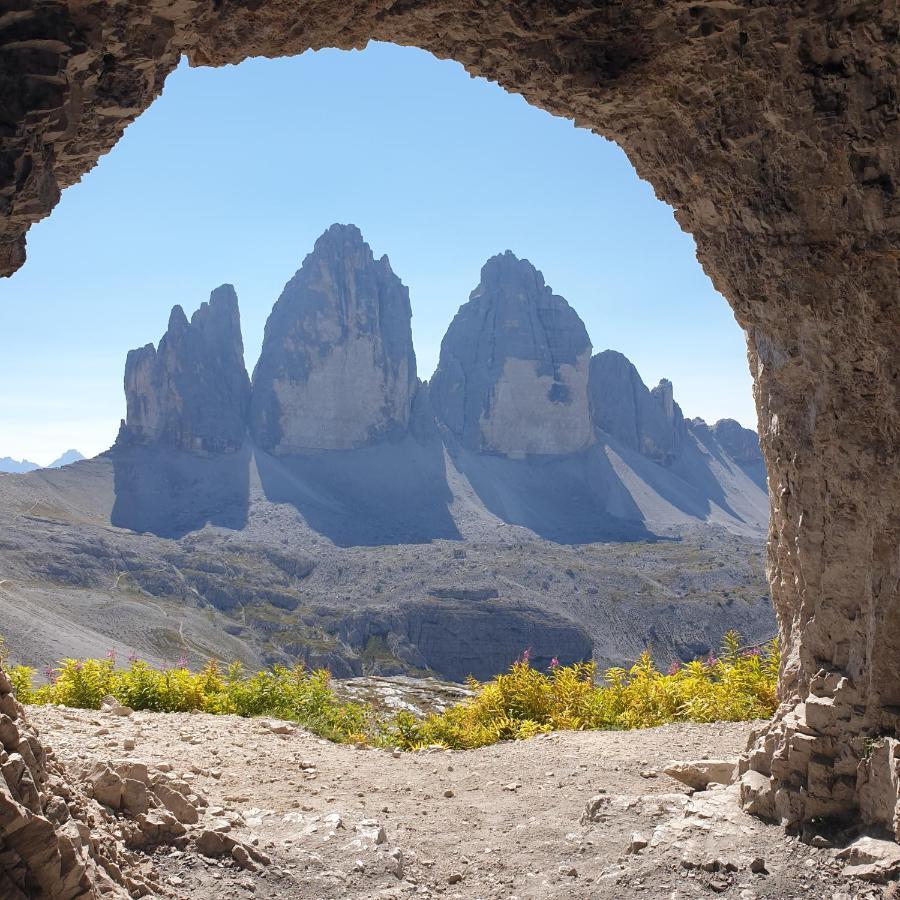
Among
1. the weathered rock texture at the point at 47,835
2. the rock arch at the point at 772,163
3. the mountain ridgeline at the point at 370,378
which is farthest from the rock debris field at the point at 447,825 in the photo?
the mountain ridgeline at the point at 370,378

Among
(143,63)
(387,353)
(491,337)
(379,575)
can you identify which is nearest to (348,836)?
(143,63)

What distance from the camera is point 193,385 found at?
144250 millimetres

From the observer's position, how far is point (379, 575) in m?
99.6

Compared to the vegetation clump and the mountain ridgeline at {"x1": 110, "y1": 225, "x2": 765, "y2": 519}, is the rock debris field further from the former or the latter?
the mountain ridgeline at {"x1": 110, "y1": 225, "x2": 765, "y2": 519}

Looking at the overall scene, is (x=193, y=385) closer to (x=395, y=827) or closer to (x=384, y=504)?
(x=384, y=504)

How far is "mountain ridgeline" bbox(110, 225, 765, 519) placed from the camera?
14462 centimetres

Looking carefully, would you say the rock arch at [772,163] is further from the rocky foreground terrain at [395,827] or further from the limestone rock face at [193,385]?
the limestone rock face at [193,385]

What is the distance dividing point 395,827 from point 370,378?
145 m

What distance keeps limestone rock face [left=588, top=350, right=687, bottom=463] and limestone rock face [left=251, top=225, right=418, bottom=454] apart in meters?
53.5

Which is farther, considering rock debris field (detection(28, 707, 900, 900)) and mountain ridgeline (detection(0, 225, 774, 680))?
mountain ridgeline (detection(0, 225, 774, 680))

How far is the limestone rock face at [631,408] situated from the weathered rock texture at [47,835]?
17621cm

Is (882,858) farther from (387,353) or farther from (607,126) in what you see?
(387,353)

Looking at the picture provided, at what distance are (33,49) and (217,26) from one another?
55.9 inches

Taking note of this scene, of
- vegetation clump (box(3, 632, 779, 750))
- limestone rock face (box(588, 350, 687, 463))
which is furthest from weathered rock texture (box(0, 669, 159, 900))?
limestone rock face (box(588, 350, 687, 463))
